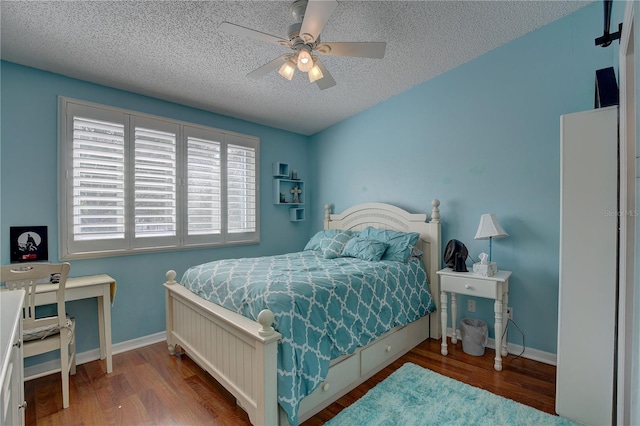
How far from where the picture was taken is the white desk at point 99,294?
228cm

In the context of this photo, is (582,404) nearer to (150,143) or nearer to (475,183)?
(475,183)

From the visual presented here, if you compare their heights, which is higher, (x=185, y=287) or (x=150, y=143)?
(x=150, y=143)

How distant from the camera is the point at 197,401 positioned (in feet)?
6.87

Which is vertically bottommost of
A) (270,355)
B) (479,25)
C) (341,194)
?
(270,355)

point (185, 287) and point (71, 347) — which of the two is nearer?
point (71, 347)

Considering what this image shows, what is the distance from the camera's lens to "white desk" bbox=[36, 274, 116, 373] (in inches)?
89.7

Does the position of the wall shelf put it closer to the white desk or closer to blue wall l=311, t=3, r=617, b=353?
blue wall l=311, t=3, r=617, b=353

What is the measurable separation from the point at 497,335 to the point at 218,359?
221cm

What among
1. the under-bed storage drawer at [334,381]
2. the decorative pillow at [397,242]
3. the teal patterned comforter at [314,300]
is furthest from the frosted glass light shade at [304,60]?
the under-bed storage drawer at [334,381]

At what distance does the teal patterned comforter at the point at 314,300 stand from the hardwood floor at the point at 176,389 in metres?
0.39

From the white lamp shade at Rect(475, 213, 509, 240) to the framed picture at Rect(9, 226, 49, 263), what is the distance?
3.80 m

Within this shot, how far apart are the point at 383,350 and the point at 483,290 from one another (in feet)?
3.24

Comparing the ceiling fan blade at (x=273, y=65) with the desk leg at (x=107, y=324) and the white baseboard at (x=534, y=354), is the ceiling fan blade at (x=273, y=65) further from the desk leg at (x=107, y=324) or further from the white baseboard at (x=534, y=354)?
the white baseboard at (x=534, y=354)

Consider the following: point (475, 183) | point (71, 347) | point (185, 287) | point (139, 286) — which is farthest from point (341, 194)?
point (71, 347)
